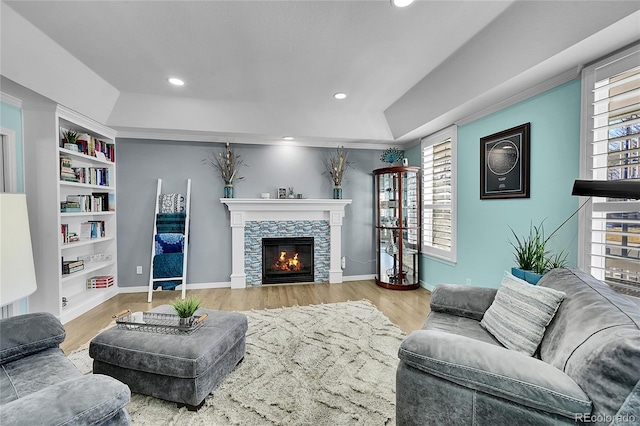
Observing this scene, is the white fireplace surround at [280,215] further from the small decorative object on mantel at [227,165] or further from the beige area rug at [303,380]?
the beige area rug at [303,380]

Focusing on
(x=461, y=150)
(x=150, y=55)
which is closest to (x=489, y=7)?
(x=461, y=150)

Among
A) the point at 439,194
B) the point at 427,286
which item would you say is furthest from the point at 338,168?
the point at 427,286

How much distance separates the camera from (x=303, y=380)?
1947mm

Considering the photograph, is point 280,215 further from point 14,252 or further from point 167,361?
point 14,252

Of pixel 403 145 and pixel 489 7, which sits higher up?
pixel 489 7

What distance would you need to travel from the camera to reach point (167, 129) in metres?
3.69

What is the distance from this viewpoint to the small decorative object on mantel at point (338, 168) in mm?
4547

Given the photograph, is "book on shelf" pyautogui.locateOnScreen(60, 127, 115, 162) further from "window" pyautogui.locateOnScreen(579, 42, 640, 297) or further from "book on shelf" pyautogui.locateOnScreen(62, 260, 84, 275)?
"window" pyautogui.locateOnScreen(579, 42, 640, 297)

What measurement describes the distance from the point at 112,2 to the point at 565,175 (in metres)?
3.67

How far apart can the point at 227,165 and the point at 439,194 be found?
10.7 feet

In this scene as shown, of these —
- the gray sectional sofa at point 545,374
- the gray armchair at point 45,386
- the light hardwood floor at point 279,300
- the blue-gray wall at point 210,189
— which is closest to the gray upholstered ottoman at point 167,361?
the gray armchair at point 45,386

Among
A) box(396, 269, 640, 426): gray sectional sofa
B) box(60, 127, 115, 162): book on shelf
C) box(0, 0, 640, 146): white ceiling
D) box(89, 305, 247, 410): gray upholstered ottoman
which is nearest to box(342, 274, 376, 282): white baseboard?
box(0, 0, 640, 146): white ceiling

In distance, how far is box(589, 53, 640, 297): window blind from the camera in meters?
1.70

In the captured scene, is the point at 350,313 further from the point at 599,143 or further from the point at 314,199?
the point at 599,143
